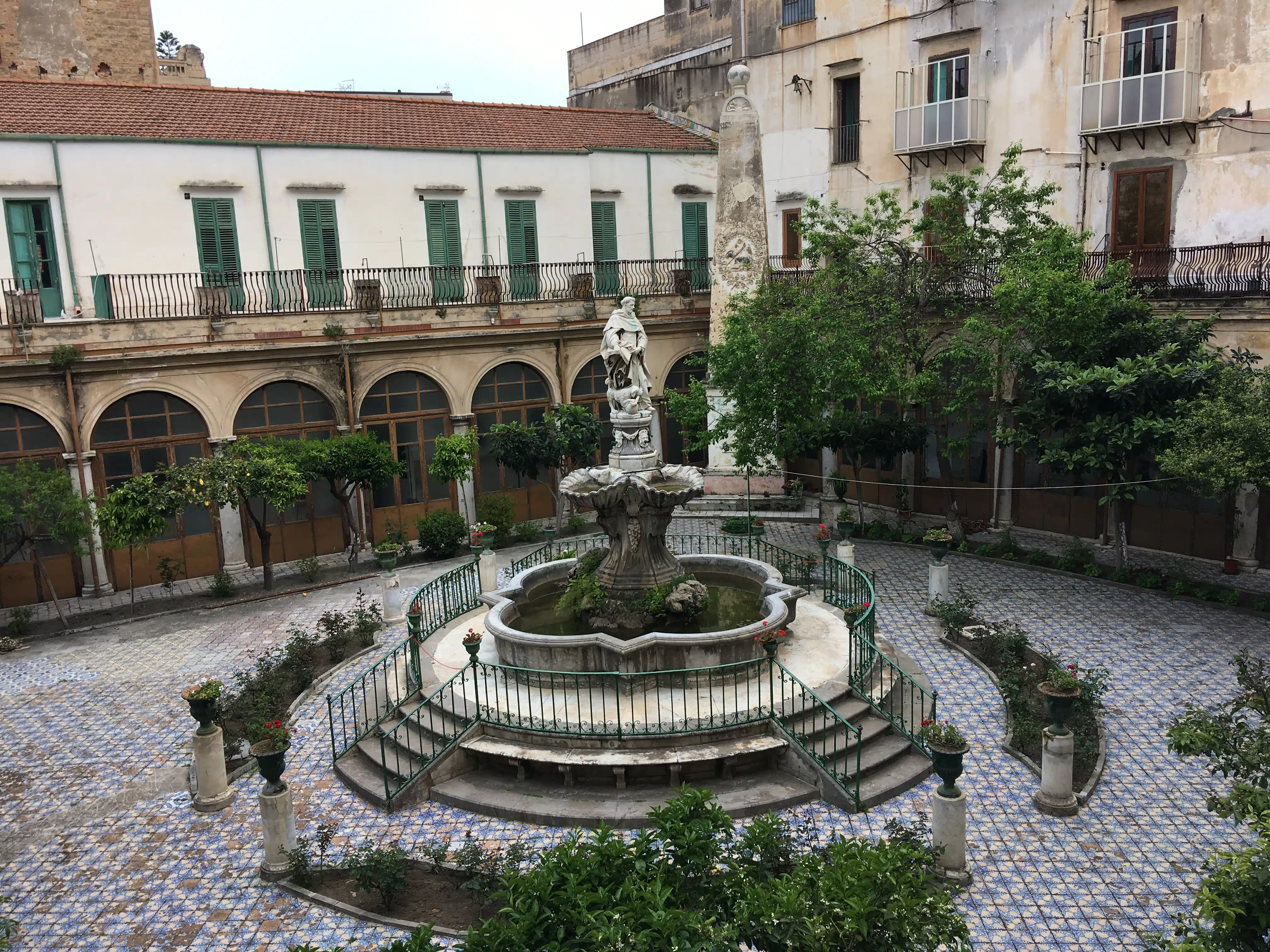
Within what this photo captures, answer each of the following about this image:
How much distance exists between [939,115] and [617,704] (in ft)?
54.5

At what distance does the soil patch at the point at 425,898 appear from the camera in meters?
8.83

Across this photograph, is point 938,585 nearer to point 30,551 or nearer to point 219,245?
point 219,245

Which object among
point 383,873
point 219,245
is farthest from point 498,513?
point 383,873

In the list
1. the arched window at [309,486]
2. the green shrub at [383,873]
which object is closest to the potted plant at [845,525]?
the green shrub at [383,873]

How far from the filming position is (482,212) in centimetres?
2361

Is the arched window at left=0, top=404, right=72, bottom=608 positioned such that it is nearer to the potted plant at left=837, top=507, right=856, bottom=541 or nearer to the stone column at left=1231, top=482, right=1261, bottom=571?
the potted plant at left=837, top=507, right=856, bottom=541

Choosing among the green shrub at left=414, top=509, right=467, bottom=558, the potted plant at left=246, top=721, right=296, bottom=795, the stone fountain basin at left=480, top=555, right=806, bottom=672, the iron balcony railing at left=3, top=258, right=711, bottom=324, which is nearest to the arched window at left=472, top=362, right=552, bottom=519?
the iron balcony railing at left=3, top=258, right=711, bottom=324

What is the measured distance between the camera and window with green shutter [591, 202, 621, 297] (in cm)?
2511

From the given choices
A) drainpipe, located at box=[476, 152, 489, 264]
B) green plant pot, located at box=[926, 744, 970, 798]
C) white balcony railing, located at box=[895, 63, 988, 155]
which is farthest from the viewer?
drainpipe, located at box=[476, 152, 489, 264]

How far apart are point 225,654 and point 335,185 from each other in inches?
434

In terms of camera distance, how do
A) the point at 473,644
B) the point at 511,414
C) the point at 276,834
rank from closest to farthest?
the point at 276,834 < the point at 473,644 < the point at 511,414

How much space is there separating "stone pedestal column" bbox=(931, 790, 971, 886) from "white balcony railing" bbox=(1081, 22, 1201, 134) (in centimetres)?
1463

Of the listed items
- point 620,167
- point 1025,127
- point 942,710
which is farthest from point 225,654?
point 1025,127

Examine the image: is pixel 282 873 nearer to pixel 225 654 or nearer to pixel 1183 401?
pixel 225 654
